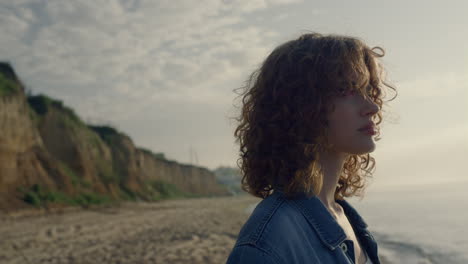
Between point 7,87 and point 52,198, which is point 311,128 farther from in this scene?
point 7,87

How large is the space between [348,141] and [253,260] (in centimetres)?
71

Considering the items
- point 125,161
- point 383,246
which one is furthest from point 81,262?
point 125,161

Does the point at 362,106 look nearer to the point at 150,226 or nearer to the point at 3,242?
the point at 3,242

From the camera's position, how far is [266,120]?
174cm

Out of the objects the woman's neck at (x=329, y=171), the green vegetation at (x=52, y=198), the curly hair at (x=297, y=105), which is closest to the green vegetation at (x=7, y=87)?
the green vegetation at (x=52, y=198)

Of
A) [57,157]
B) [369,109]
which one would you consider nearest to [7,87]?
[57,157]

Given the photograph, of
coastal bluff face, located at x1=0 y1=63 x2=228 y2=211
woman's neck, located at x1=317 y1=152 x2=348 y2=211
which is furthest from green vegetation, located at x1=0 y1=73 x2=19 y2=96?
woman's neck, located at x1=317 y1=152 x2=348 y2=211

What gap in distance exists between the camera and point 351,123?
1729mm

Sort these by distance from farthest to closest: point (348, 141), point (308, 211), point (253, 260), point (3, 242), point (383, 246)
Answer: point (383, 246), point (3, 242), point (348, 141), point (308, 211), point (253, 260)

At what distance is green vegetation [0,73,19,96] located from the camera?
1988cm

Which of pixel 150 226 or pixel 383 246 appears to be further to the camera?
pixel 150 226

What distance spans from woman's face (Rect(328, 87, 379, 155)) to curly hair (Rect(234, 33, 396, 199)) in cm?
4

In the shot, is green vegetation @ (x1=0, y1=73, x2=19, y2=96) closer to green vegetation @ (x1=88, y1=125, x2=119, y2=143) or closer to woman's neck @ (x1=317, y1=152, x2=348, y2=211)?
green vegetation @ (x1=88, y1=125, x2=119, y2=143)

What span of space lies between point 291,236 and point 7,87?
72.3 ft
